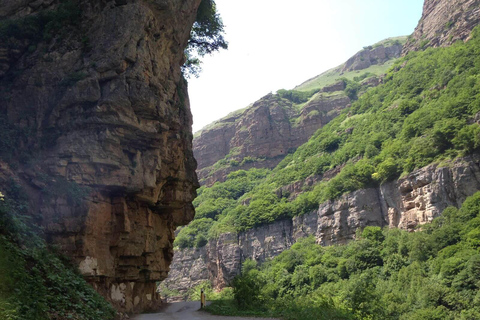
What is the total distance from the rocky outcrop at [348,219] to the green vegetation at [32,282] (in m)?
13.1

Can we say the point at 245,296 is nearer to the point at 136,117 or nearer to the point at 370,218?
the point at 136,117

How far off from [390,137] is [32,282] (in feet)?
221

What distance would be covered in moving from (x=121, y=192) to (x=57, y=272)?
6.12 m

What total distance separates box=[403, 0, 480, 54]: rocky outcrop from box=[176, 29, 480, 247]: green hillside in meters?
3.15

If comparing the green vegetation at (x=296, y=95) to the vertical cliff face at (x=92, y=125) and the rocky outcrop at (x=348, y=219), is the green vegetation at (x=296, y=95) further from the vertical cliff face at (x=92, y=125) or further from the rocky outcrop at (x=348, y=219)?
the vertical cliff face at (x=92, y=125)

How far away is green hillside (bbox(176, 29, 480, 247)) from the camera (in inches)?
2078

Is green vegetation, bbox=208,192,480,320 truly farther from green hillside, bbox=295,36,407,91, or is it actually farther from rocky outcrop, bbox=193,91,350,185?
green hillside, bbox=295,36,407,91

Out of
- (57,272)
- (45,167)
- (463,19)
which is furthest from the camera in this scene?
(463,19)

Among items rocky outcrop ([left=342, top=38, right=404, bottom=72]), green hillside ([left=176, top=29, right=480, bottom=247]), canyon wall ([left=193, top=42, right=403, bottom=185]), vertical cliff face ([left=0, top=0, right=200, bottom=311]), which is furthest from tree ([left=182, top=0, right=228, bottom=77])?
rocky outcrop ([left=342, top=38, right=404, bottom=72])

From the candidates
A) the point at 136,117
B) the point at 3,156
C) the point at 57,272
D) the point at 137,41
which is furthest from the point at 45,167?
the point at 137,41

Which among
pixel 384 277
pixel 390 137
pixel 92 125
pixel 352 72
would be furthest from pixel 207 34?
pixel 352 72

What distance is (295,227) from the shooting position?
7775 cm

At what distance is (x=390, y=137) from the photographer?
69062 mm

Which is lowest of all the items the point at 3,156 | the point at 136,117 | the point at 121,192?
the point at 121,192
